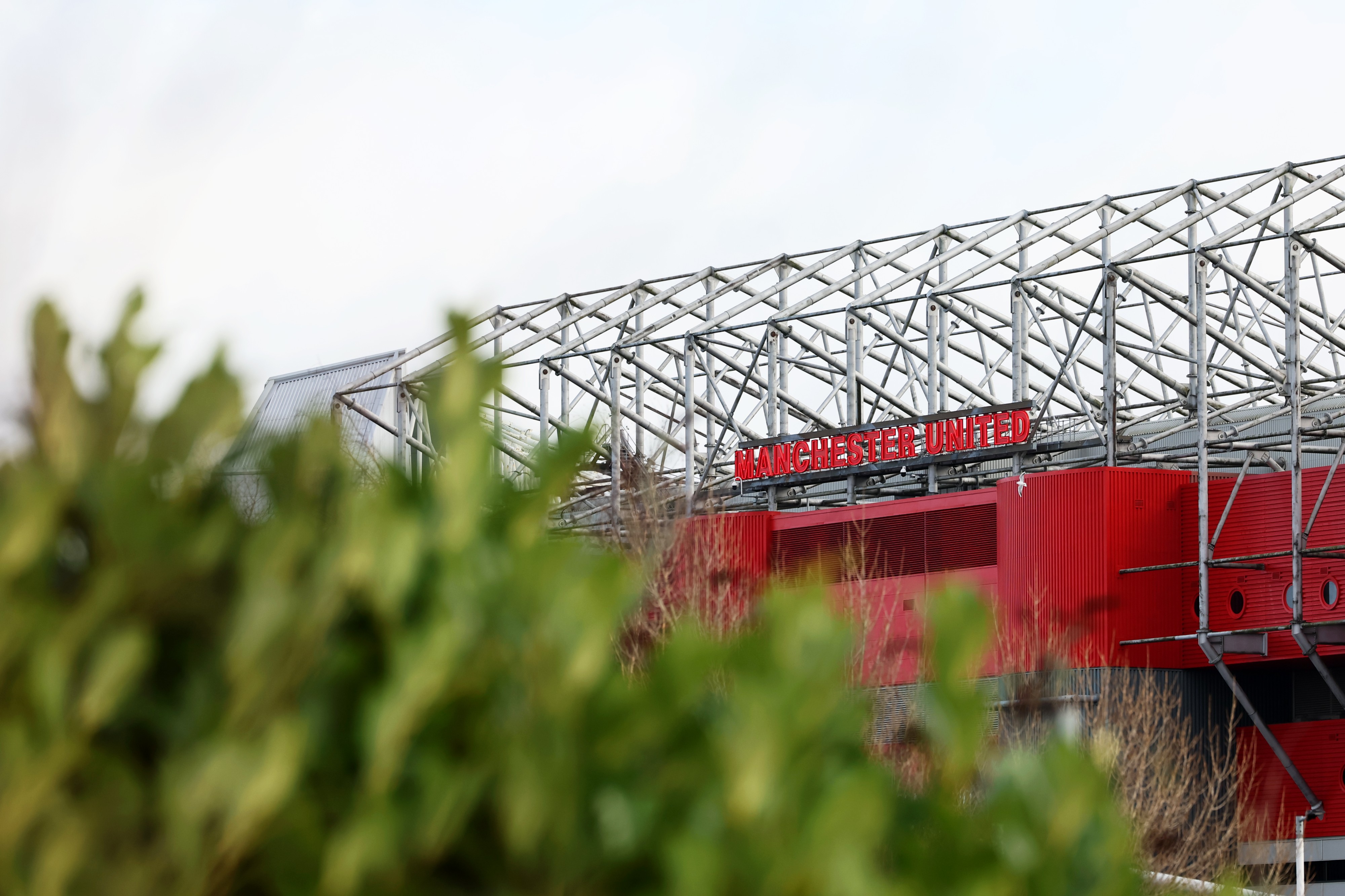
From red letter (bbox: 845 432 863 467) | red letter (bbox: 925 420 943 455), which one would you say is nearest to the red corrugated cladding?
red letter (bbox: 925 420 943 455)

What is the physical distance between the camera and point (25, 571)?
112 inches

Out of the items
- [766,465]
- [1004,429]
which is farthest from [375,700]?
[766,465]

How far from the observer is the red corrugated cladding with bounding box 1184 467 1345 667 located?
112 ft

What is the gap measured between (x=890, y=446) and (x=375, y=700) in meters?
40.0

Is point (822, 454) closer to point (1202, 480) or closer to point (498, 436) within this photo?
point (1202, 480)

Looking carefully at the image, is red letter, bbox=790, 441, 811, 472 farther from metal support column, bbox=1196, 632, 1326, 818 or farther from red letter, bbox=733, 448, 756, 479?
metal support column, bbox=1196, 632, 1326, 818

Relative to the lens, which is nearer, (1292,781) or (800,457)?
(1292,781)

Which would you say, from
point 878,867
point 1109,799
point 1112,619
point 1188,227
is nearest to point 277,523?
point 878,867

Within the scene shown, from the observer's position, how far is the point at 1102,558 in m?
35.9

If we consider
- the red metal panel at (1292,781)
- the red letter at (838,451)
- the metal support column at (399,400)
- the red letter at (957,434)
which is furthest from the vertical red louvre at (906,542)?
the metal support column at (399,400)

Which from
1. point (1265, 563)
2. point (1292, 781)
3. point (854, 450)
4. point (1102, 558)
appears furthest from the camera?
point (854, 450)

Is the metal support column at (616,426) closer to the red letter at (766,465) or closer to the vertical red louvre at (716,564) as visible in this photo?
the vertical red louvre at (716,564)

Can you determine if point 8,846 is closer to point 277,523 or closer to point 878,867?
point 277,523

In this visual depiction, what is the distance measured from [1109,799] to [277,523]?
1527 mm
